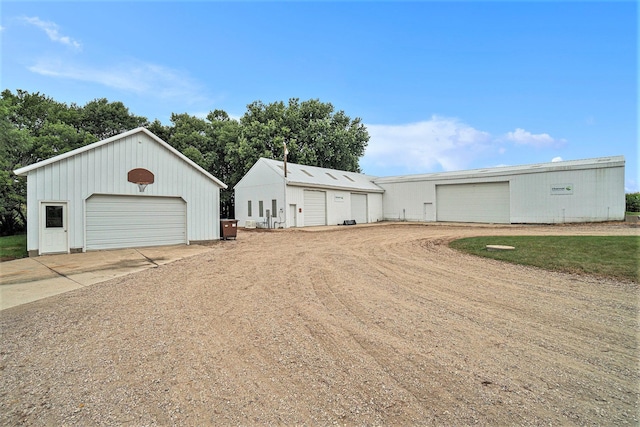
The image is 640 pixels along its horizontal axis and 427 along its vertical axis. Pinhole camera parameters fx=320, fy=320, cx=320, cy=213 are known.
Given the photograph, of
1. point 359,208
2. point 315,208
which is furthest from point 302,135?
point 315,208

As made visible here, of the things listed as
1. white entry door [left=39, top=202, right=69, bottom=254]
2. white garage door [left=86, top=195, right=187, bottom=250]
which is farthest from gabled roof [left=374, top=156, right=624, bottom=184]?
white entry door [left=39, top=202, right=69, bottom=254]

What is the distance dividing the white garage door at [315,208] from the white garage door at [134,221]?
33.7ft

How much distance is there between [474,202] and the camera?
24500mm

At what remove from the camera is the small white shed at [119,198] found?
35.3ft

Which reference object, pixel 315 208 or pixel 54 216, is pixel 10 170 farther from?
pixel 315 208

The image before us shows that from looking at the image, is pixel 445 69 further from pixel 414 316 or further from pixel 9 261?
pixel 9 261

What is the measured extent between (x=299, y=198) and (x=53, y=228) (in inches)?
546

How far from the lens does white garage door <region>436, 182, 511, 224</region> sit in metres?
23.2

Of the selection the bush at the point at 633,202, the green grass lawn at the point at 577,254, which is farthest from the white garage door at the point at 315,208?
the bush at the point at 633,202

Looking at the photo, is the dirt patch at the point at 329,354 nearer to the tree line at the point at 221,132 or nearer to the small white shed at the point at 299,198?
the small white shed at the point at 299,198

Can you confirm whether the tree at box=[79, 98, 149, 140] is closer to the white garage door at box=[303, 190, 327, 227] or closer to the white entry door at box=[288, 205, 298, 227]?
the white entry door at box=[288, 205, 298, 227]

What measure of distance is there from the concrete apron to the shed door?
641 inches

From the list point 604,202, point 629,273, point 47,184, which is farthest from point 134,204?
point 604,202

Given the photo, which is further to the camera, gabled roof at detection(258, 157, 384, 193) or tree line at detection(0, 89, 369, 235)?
tree line at detection(0, 89, 369, 235)
